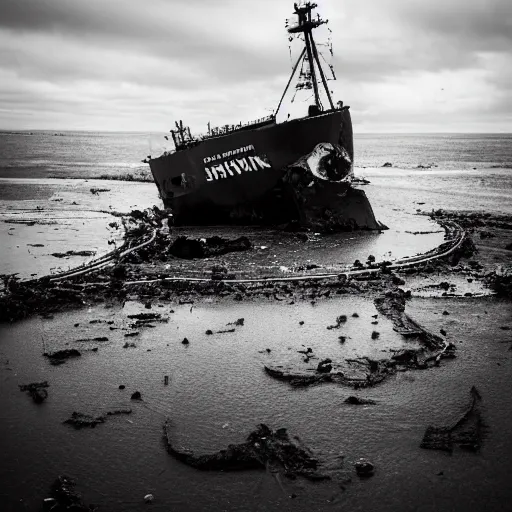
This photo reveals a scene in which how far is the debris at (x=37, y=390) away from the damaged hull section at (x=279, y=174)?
8949 millimetres

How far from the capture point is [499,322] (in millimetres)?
6332

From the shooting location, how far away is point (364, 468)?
3.59 m

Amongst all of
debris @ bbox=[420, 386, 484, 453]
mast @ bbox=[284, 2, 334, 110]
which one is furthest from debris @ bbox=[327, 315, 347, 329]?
mast @ bbox=[284, 2, 334, 110]

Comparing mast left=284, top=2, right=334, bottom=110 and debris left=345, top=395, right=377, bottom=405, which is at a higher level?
mast left=284, top=2, right=334, bottom=110

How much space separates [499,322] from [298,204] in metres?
7.16

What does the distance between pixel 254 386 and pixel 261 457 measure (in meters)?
1.18

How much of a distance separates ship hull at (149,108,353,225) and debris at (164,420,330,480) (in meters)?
9.36

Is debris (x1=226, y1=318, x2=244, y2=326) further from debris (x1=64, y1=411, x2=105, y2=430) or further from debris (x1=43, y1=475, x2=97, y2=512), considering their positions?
debris (x1=43, y1=475, x2=97, y2=512)

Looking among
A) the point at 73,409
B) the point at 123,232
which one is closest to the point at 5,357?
the point at 73,409

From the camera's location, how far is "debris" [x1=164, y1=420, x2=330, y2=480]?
3.63 metres

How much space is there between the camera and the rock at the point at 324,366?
16.6 ft

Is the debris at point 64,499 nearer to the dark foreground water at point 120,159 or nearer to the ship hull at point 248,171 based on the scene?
the ship hull at point 248,171

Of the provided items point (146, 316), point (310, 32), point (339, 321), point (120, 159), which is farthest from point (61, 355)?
point (120, 159)

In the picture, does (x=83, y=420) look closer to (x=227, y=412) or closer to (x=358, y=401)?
(x=227, y=412)
